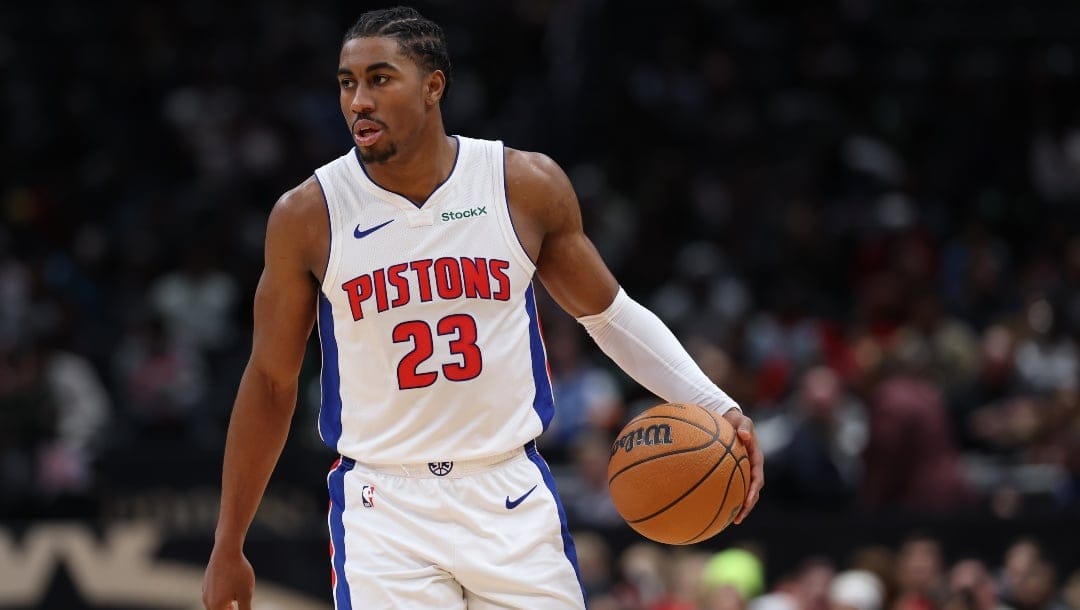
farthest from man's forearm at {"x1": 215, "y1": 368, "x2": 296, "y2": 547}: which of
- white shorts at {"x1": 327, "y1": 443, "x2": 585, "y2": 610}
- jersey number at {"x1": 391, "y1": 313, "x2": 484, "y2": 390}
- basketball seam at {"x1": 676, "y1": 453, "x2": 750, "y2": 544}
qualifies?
basketball seam at {"x1": 676, "y1": 453, "x2": 750, "y2": 544}

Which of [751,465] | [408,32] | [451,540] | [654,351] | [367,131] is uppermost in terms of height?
[408,32]

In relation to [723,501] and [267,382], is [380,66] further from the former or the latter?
[723,501]

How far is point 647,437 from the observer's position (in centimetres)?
481

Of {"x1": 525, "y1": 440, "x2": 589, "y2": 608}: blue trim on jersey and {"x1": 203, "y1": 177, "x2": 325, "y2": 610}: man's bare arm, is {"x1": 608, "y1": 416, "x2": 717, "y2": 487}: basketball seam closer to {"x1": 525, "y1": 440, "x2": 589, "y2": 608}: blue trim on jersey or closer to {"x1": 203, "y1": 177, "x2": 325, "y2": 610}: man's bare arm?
{"x1": 525, "y1": 440, "x2": 589, "y2": 608}: blue trim on jersey

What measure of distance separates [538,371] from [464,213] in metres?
0.53

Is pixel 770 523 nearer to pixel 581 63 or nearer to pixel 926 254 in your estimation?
pixel 926 254

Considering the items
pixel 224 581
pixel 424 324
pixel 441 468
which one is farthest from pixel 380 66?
pixel 224 581

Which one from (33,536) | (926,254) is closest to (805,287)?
(926,254)

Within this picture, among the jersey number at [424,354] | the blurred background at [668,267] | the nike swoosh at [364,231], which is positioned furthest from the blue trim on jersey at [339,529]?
the blurred background at [668,267]

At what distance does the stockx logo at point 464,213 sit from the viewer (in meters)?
4.76

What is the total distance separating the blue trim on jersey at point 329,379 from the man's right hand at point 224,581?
0.44 meters

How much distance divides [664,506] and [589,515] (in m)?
5.67

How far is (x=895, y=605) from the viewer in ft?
29.8

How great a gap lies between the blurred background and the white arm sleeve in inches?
137
